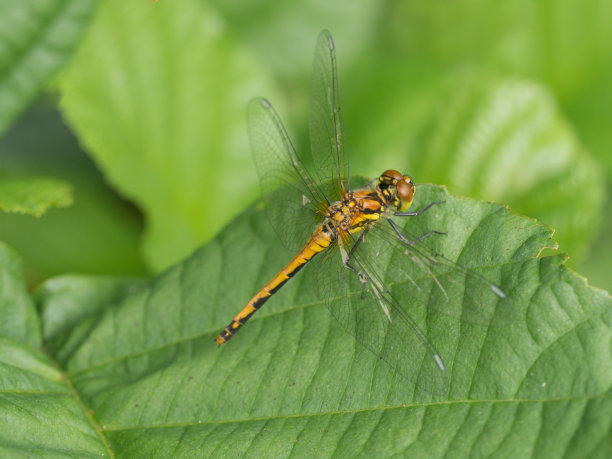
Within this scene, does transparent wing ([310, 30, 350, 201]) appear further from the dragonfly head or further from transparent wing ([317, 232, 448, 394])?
transparent wing ([317, 232, 448, 394])

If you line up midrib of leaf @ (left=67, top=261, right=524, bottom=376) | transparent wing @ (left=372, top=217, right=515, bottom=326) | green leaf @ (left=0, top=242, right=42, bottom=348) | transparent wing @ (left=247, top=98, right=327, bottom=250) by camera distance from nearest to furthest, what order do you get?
transparent wing @ (left=372, top=217, right=515, bottom=326)
midrib of leaf @ (left=67, top=261, right=524, bottom=376)
green leaf @ (left=0, top=242, right=42, bottom=348)
transparent wing @ (left=247, top=98, right=327, bottom=250)

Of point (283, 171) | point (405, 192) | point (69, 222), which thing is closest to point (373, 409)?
point (405, 192)

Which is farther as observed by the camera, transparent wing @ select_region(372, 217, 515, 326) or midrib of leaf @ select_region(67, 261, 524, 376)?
midrib of leaf @ select_region(67, 261, 524, 376)

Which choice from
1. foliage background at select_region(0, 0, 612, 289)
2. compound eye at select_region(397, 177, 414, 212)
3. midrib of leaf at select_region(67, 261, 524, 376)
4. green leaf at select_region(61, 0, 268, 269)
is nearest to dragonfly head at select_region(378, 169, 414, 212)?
compound eye at select_region(397, 177, 414, 212)

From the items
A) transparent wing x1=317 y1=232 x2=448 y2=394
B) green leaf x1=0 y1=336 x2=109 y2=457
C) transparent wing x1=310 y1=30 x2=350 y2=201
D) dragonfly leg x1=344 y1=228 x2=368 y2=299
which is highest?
transparent wing x1=310 y1=30 x2=350 y2=201

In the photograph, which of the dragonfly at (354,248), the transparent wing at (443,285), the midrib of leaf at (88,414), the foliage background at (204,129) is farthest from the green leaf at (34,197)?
the transparent wing at (443,285)

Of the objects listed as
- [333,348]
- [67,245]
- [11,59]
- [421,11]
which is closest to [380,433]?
[333,348]

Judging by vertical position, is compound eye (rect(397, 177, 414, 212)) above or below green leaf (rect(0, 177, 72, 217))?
above
